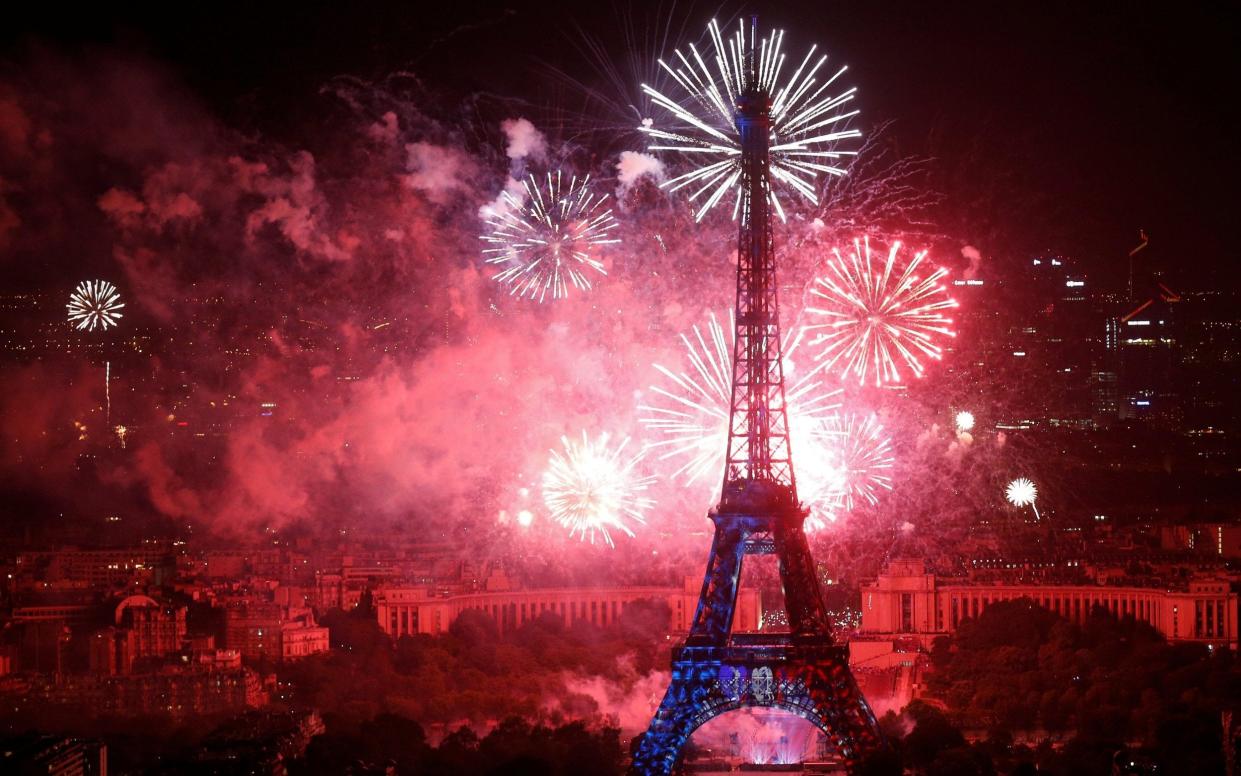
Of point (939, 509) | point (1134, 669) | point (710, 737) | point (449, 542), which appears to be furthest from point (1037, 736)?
point (449, 542)

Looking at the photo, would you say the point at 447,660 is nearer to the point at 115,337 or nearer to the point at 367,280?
the point at 367,280

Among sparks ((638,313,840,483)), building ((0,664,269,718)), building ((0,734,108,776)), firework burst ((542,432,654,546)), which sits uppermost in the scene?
sparks ((638,313,840,483))

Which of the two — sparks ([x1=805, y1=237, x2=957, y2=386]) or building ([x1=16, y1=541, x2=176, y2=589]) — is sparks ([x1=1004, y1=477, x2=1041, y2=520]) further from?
building ([x1=16, y1=541, x2=176, y2=589])

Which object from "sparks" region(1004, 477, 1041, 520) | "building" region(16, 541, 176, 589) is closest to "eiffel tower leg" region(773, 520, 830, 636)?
"sparks" region(1004, 477, 1041, 520)

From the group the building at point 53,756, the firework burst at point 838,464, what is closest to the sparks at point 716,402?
the firework burst at point 838,464

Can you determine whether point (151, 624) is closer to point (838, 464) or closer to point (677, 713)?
point (838, 464)

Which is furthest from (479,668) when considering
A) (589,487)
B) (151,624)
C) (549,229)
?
(549,229)

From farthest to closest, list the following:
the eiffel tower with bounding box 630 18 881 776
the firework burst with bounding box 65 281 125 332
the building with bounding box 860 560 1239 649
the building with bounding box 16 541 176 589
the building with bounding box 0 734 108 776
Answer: the building with bounding box 16 541 176 589 → the building with bounding box 860 560 1239 649 → the firework burst with bounding box 65 281 125 332 → the building with bounding box 0 734 108 776 → the eiffel tower with bounding box 630 18 881 776
